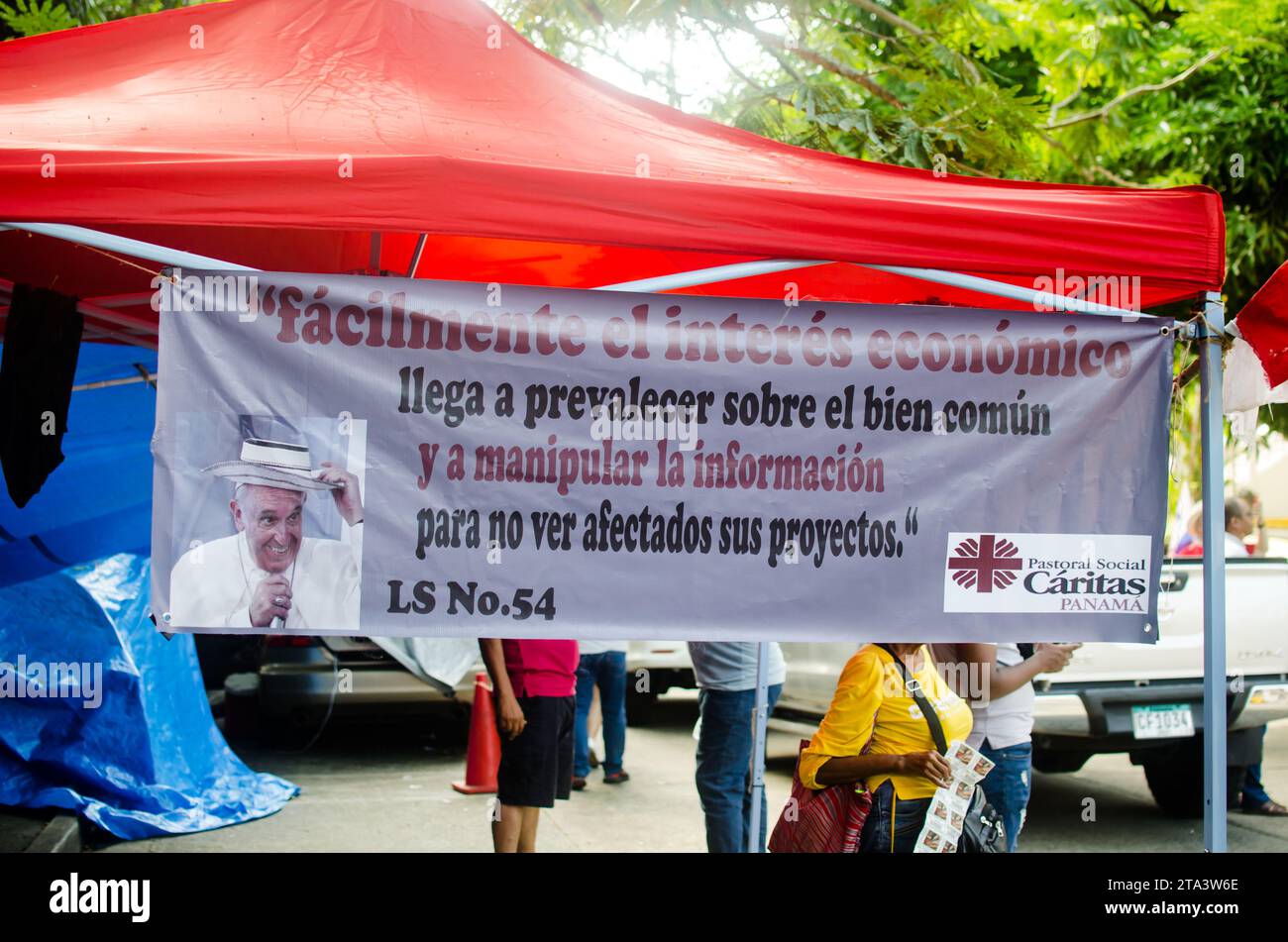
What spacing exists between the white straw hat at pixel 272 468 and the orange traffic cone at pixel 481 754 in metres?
4.69

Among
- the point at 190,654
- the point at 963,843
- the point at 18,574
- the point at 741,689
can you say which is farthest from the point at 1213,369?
the point at 190,654

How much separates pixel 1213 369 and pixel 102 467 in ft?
15.8

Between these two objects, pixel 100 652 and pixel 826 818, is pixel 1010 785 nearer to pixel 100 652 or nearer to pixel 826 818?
pixel 826 818

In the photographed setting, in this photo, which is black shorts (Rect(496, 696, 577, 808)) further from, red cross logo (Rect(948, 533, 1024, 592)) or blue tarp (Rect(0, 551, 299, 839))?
blue tarp (Rect(0, 551, 299, 839))

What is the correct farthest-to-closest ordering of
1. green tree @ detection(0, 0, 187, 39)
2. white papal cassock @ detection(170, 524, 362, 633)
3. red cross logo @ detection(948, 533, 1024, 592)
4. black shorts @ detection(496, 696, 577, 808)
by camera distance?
1. green tree @ detection(0, 0, 187, 39)
2. black shorts @ detection(496, 696, 577, 808)
3. red cross logo @ detection(948, 533, 1024, 592)
4. white papal cassock @ detection(170, 524, 362, 633)

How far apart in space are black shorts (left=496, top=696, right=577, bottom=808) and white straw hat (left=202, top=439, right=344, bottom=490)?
1.91m

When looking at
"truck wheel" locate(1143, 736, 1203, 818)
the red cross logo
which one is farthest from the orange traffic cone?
the red cross logo

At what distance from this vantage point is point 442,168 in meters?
3.15

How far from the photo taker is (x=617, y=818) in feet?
24.1

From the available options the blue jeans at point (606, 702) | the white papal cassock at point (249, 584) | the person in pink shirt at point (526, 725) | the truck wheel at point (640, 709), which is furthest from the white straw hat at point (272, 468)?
the truck wheel at point (640, 709)

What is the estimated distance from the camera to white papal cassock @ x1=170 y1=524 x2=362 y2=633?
10.6 ft

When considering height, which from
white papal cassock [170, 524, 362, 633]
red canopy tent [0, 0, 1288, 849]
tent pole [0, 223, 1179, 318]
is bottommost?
white papal cassock [170, 524, 362, 633]

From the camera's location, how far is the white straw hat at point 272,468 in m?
3.26

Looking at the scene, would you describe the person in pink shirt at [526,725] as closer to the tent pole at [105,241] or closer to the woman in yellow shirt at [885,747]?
the woman in yellow shirt at [885,747]
